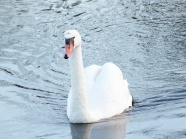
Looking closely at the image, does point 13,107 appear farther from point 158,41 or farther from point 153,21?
point 153,21

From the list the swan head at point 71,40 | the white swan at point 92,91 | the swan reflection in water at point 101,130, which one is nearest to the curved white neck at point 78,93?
the white swan at point 92,91

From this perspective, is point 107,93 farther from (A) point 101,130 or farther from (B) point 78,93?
(A) point 101,130

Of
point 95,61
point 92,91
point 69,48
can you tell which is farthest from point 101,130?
point 95,61

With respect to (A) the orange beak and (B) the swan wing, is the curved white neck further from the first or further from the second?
(A) the orange beak

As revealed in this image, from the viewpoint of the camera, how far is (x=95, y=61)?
15.1 meters

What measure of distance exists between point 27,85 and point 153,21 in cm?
469

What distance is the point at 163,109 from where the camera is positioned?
40.8 ft

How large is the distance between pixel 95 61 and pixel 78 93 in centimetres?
330

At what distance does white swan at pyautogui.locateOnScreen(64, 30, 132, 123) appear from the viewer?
11578mm

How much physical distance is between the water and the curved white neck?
0.23m

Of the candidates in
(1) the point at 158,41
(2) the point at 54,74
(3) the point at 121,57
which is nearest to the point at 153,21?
(1) the point at 158,41

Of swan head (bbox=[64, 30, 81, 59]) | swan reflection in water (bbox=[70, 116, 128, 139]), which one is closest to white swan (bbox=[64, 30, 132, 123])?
swan head (bbox=[64, 30, 81, 59])

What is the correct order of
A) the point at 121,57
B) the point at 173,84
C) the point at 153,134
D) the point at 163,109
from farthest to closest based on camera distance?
the point at 121,57 → the point at 173,84 → the point at 163,109 → the point at 153,134

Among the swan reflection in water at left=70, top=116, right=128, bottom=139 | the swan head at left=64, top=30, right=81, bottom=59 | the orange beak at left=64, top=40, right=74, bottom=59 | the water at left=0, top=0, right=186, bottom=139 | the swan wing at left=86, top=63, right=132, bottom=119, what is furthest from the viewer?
the swan wing at left=86, top=63, right=132, bottom=119
